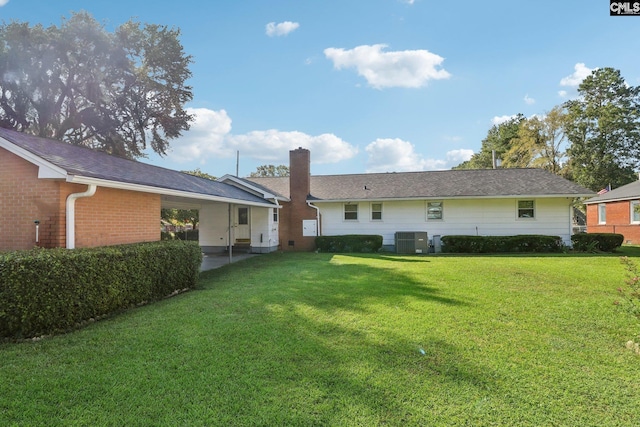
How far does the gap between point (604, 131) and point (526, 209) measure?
24.0 meters

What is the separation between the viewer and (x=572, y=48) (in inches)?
413

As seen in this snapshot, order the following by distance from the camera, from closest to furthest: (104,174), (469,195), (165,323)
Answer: (165,323), (104,174), (469,195)

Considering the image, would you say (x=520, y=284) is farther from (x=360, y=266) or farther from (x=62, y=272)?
(x=62, y=272)

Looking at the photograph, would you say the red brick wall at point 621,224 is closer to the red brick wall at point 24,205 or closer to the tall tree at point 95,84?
the red brick wall at point 24,205

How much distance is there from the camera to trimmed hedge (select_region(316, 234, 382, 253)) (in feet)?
52.5

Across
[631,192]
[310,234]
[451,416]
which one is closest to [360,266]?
[310,234]

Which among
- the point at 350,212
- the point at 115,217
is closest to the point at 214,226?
the point at 350,212

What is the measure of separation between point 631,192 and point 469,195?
12.2m

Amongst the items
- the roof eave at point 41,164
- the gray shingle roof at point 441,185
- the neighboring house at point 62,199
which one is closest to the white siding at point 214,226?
the gray shingle roof at point 441,185

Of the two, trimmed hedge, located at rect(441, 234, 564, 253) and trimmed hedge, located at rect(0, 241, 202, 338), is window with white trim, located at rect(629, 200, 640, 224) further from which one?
trimmed hedge, located at rect(0, 241, 202, 338)

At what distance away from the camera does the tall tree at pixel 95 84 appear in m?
18.7

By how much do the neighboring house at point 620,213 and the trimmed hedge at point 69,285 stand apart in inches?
988

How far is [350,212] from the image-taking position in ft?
57.9

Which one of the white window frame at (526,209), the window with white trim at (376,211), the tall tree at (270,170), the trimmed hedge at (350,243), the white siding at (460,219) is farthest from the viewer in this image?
the tall tree at (270,170)
